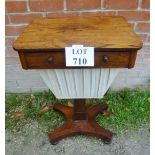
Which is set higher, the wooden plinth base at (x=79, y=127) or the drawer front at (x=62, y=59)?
the drawer front at (x=62, y=59)

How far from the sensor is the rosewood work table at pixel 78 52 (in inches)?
57.6

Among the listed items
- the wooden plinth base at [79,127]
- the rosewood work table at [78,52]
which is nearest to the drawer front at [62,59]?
the rosewood work table at [78,52]

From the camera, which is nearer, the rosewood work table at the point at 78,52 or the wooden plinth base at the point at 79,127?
the rosewood work table at the point at 78,52

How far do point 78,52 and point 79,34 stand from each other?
7.7 inches

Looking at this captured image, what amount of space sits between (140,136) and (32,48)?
1.18m

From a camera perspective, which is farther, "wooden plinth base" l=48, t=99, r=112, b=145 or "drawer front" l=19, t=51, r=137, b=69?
"wooden plinth base" l=48, t=99, r=112, b=145

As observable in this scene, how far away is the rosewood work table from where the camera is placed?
1.46 metres

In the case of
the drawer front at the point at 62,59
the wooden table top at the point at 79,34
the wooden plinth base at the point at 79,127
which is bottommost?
the wooden plinth base at the point at 79,127

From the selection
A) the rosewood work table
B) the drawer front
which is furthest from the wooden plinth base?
the drawer front

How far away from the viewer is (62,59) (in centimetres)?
149

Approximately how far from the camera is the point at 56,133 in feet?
6.73

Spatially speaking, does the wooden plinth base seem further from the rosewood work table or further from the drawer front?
the drawer front

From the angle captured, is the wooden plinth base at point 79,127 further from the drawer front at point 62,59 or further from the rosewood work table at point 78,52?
the drawer front at point 62,59

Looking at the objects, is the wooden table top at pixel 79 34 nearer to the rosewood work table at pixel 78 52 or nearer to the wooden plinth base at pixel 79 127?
the rosewood work table at pixel 78 52
